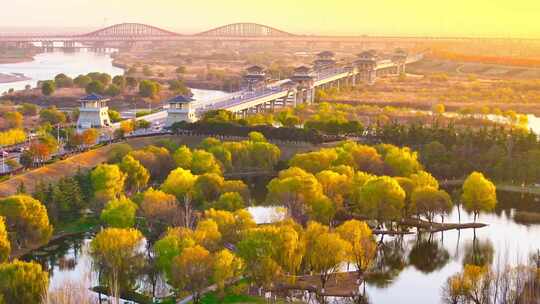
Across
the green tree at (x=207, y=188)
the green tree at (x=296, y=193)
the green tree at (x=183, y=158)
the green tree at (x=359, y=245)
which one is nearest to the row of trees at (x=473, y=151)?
A: the green tree at (x=296, y=193)

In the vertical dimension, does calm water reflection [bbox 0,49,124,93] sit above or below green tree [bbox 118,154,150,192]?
below

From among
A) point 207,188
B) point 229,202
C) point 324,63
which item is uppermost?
point 324,63

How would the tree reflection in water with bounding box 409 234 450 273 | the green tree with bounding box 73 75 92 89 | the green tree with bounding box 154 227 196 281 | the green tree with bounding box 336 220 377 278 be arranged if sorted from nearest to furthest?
the green tree with bounding box 154 227 196 281
the green tree with bounding box 336 220 377 278
the tree reflection in water with bounding box 409 234 450 273
the green tree with bounding box 73 75 92 89

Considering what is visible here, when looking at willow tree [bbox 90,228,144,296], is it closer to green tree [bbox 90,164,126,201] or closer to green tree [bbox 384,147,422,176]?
green tree [bbox 90,164,126,201]

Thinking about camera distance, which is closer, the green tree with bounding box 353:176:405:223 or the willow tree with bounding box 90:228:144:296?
the willow tree with bounding box 90:228:144:296

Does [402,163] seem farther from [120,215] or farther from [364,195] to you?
[120,215]

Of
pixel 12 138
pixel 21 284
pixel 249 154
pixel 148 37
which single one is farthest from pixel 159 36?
pixel 21 284

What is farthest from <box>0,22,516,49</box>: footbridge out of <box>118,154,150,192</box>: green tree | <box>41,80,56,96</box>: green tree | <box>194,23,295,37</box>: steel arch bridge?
<box>118,154,150,192</box>: green tree

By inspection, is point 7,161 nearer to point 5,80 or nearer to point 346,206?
point 346,206
